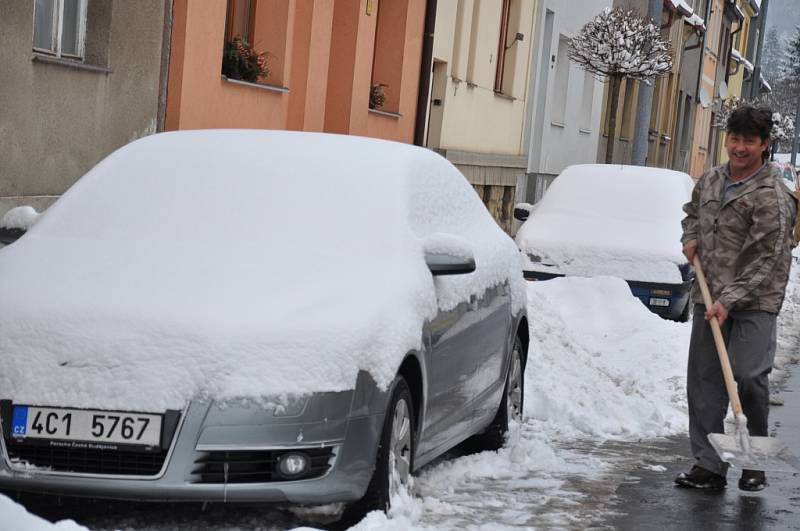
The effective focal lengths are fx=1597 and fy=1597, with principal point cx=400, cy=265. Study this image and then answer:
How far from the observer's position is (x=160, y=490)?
203 inches

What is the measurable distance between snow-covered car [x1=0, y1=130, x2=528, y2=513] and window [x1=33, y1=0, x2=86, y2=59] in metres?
5.09

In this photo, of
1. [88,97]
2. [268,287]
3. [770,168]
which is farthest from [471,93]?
[268,287]

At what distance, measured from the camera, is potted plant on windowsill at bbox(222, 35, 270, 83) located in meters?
14.7

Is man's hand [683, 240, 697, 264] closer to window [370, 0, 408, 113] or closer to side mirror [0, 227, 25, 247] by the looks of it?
side mirror [0, 227, 25, 247]

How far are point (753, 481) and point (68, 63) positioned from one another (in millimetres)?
6197

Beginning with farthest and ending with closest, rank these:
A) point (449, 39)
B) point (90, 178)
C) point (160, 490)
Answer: point (449, 39), point (90, 178), point (160, 490)

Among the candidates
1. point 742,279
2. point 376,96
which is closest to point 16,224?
point 742,279

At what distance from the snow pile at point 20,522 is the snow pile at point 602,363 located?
461 centimetres

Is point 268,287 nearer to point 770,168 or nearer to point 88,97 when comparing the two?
point 770,168

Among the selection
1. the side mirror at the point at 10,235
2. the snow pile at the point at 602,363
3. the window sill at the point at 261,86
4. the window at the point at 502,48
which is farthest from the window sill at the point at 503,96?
the side mirror at the point at 10,235

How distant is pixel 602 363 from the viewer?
1130 cm

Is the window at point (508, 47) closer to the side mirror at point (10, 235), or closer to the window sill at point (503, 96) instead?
the window sill at point (503, 96)

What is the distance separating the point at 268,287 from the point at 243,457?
0.72m

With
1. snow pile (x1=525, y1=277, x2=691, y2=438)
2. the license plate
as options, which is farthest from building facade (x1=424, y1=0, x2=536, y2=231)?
the license plate
